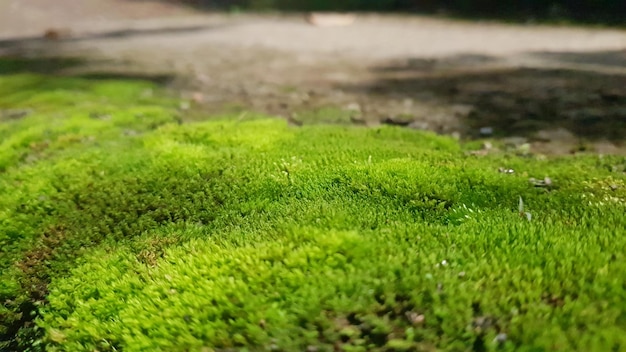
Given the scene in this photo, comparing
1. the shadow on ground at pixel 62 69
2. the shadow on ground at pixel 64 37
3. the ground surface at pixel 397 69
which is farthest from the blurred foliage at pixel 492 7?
the shadow on ground at pixel 62 69

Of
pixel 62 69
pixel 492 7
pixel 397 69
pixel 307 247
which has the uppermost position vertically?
pixel 492 7

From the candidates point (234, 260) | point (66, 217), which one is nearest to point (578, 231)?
point (234, 260)

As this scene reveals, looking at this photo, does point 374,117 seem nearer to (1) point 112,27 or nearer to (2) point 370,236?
(2) point 370,236

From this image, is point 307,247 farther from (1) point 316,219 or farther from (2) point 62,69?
(2) point 62,69

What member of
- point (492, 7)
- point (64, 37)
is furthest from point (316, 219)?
point (492, 7)

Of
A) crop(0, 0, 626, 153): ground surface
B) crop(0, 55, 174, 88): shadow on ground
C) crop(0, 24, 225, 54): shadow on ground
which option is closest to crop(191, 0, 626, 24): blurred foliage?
crop(0, 0, 626, 153): ground surface

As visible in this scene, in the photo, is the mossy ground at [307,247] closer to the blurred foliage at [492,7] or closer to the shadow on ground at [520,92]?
the shadow on ground at [520,92]

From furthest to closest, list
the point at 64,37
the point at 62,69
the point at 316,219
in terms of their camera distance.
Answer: the point at 64,37 → the point at 62,69 → the point at 316,219

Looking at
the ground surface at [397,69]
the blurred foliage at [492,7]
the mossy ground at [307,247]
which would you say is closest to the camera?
the mossy ground at [307,247]

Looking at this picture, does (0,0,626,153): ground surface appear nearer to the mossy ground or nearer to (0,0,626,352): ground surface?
(0,0,626,352): ground surface
